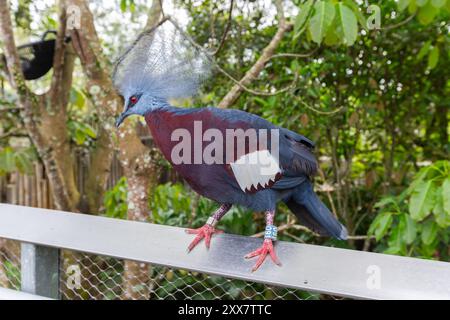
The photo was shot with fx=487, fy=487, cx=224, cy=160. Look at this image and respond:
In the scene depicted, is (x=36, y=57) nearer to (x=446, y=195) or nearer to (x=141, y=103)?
(x=141, y=103)

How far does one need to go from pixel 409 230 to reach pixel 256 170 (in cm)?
99

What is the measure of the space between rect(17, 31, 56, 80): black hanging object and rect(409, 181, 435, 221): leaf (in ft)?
6.42

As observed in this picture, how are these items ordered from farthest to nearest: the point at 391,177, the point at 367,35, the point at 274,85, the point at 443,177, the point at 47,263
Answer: the point at 391,177, the point at 274,85, the point at 367,35, the point at 443,177, the point at 47,263

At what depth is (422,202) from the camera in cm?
167

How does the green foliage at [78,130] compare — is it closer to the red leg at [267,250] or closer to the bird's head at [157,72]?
the bird's head at [157,72]

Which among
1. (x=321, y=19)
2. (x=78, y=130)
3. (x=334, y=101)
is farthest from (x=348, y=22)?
(x=78, y=130)

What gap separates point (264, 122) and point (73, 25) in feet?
4.42

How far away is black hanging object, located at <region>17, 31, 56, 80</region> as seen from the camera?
100 inches

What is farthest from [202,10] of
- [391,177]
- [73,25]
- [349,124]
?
[391,177]

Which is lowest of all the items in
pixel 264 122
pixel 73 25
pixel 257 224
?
pixel 257 224

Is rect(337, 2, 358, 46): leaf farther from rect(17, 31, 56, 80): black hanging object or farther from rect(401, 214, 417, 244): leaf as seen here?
rect(17, 31, 56, 80): black hanging object

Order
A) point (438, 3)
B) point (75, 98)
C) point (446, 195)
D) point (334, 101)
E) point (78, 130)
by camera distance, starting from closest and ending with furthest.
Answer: point (438, 3)
point (446, 195)
point (334, 101)
point (75, 98)
point (78, 130)
